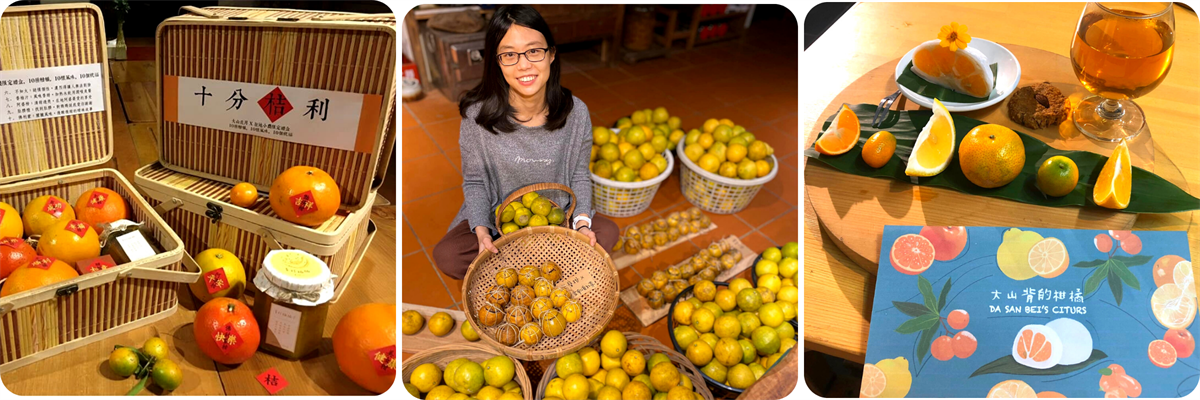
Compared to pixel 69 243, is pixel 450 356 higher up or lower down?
lower down

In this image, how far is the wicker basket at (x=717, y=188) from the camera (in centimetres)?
229

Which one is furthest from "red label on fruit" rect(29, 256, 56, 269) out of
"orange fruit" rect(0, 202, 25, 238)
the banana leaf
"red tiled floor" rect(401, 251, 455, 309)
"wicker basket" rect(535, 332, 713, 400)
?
the banana leaf

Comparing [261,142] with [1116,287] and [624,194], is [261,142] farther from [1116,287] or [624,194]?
[1116,287]

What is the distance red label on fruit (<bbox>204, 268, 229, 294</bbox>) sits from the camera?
1.25 m

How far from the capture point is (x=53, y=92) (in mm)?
1190

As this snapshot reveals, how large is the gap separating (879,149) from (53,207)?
179 cm

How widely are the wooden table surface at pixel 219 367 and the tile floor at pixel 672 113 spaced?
1.40 feet

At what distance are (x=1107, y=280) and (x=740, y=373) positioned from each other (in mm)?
852

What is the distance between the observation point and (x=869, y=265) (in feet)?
2.97

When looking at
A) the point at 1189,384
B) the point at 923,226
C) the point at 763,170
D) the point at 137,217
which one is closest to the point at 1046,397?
the point at 1189,384

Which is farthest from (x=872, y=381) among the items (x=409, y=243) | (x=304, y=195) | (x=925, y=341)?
(x=409, y=243)

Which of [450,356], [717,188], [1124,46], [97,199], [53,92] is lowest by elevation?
[450,356]

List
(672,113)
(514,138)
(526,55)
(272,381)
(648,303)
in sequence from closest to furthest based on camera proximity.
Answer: (272,381) → (526,55) → (514,138) → (648,303) → (672,113)

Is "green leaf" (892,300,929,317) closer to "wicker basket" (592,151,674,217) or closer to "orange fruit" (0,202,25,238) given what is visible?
"wicker basket" (592,151,674,217)
